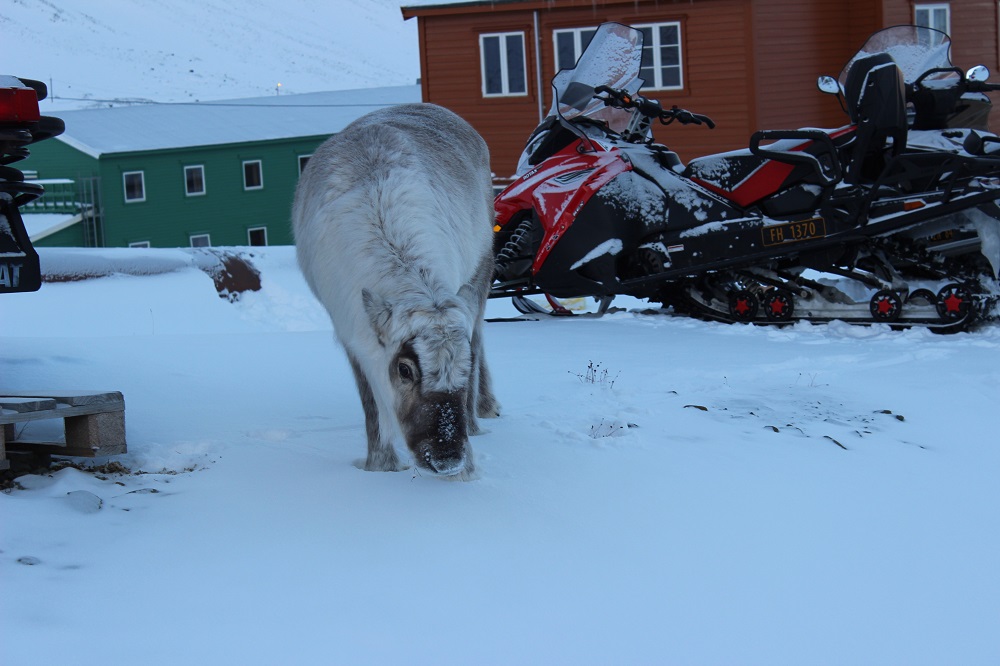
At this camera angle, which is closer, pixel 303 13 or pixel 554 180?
pixel 554 180

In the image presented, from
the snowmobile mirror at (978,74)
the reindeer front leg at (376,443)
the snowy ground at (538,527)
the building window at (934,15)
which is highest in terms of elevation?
the building window at (934,15)

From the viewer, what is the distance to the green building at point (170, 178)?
3516cm

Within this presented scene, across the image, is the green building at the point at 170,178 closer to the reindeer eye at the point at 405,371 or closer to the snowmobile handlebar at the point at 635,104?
the snowmobile handlebar at the point at 635,104

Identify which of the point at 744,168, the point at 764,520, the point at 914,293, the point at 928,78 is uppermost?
the point at 928,78

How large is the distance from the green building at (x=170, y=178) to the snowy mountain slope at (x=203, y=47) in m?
49.0

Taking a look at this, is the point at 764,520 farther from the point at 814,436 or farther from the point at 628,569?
the point at 814,436

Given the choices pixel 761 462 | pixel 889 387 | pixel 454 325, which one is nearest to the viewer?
pixel 454 325

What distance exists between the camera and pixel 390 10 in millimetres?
149875

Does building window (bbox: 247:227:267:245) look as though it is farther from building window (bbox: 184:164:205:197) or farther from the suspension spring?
the suspension spring

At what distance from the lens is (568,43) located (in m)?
21.6

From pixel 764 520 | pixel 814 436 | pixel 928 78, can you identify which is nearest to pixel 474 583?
pixel 764 520

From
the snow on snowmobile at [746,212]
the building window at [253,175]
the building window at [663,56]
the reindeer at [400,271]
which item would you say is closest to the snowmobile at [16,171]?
the reindeer at [400,271]

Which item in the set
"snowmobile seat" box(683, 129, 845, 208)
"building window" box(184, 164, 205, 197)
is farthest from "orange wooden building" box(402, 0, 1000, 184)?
"building window" box(184, 164, 205, 197)

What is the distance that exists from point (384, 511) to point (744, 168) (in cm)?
576
